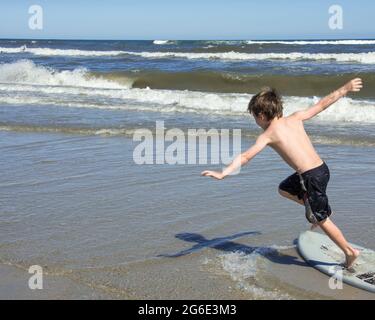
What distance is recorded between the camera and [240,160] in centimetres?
344

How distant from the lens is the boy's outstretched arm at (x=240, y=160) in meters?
3.33

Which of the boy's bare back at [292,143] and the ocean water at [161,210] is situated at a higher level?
the boy's bare back at [292,143]

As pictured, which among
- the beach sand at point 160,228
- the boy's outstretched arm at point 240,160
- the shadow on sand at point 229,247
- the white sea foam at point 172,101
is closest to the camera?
the boy's outstretched arm at point 240,160

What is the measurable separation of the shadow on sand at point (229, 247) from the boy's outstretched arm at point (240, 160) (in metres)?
0.94

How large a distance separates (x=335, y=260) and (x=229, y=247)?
2.65 ft

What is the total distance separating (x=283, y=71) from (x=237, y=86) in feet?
10.2

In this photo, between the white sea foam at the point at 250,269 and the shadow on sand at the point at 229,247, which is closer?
the white sea foam at the point at 250,269

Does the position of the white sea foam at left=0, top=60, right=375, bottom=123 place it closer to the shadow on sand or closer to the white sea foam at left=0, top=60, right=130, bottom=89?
the white sea foam at left=0, top=60, right=130, bottom=89

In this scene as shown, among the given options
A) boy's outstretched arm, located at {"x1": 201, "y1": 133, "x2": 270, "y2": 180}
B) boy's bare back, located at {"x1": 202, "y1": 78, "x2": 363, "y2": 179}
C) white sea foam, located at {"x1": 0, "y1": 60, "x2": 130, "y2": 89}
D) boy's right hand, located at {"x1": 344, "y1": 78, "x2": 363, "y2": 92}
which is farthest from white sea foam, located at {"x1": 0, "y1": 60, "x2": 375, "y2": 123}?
boy's outstretched arm, located at {"x1": 201, "y1": 133, "x2": 270, "y2": 180}

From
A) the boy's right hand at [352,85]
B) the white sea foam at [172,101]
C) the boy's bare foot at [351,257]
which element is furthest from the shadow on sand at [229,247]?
the white sea foam at [172,101]

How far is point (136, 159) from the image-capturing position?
24.0 feet

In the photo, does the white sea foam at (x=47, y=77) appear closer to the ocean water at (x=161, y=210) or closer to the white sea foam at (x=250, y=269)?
the ocean water at (x=161, y=210)
